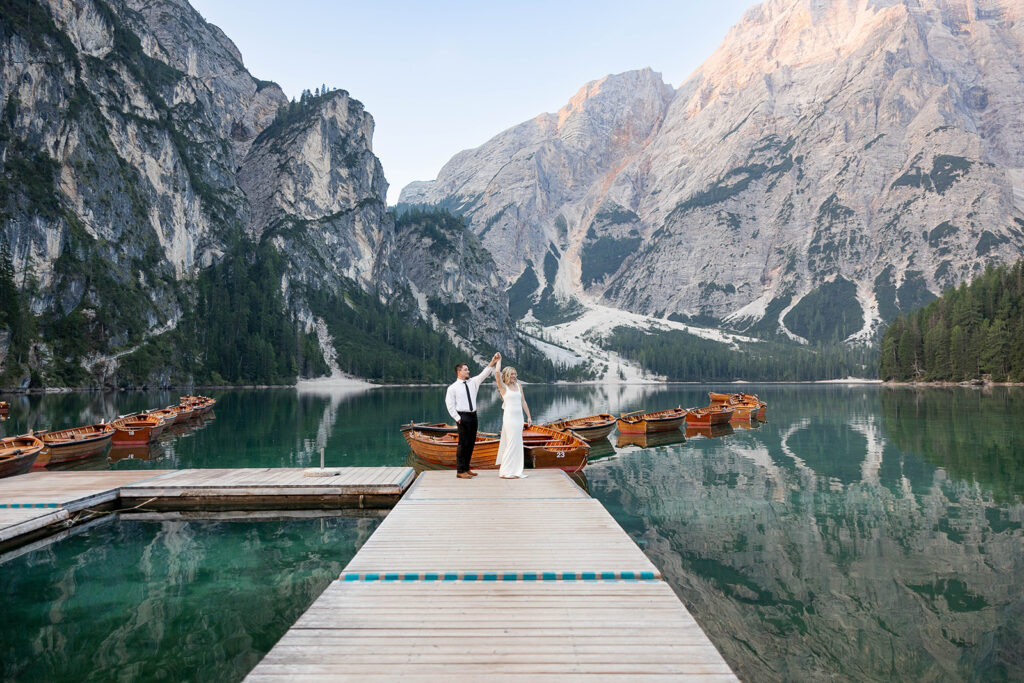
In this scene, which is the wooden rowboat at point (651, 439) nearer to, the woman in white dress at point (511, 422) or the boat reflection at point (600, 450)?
the boat reflection at point (600, 450)

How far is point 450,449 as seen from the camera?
95.4 ft

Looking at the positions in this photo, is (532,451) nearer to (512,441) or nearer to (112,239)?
(512,441)

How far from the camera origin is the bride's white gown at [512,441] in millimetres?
18734

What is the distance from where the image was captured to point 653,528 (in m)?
19.8

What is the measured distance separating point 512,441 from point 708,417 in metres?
42.0

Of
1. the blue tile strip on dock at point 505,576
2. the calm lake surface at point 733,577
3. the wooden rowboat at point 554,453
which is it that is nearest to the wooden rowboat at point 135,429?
→ the calm lake surface at point 733,577

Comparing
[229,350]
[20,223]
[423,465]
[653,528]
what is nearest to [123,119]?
[20,223]

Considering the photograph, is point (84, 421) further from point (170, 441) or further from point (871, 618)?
point (871, 618)

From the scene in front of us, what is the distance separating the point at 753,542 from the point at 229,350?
164486 mm

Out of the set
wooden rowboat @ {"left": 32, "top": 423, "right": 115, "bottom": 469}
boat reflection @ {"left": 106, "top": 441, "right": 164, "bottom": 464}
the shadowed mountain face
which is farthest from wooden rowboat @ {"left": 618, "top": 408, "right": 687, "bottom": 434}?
the shadowed mountain face

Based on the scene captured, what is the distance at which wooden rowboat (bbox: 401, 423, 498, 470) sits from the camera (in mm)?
26484

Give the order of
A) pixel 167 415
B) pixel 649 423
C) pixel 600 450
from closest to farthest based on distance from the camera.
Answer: pixel 600 450 < pixel 649 423 < pixel 167 415

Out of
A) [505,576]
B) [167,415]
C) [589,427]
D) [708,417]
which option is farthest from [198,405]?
[505,576]

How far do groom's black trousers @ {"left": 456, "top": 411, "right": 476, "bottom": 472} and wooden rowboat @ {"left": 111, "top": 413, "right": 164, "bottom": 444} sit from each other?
105ft
